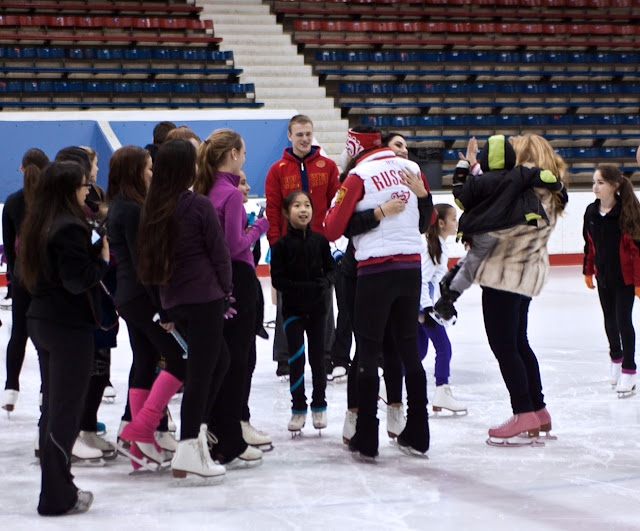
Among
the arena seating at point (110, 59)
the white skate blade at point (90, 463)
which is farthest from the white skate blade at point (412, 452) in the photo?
the arena seating at point (110, 59)

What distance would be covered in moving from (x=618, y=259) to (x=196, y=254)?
8.72ft

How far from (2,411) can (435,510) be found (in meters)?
2.55

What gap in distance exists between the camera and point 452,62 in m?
16.2

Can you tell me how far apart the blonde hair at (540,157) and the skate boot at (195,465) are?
1.78 meters

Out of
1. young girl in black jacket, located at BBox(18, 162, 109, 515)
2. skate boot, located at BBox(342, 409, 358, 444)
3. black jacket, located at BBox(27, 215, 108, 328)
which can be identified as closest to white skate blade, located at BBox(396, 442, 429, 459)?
skate boot, located at BBox(342, 409, 358, 444)

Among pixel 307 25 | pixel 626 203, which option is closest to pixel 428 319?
pixel 626 203

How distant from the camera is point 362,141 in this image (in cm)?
367

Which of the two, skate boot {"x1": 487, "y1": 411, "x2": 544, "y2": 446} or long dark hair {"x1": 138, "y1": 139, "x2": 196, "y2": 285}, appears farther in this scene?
skate boot {"x1": 487, "y1": 411, "x2": 544, "y2": 446}

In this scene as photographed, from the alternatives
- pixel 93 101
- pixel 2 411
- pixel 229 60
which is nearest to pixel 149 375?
pixel 2 411

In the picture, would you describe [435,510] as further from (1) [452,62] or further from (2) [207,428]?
(1) [452,62]

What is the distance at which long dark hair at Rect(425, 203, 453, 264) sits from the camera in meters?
4.72

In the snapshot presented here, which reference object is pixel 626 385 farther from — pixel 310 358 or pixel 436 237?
pixel 310 358

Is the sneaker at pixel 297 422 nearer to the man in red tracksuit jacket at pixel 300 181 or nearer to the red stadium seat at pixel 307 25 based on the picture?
the man in red tracksuit jacket at pixel 300 181

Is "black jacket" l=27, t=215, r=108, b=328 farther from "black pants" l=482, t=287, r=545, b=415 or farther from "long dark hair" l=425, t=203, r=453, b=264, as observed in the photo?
"long dark hair" l=425, t=203, r=453, b=264
